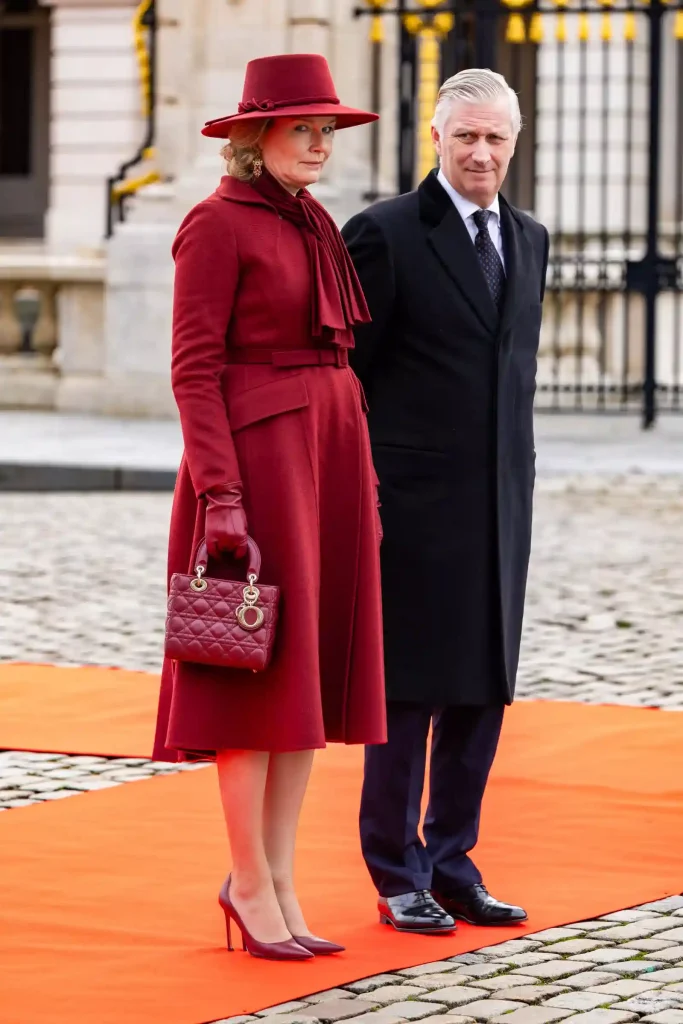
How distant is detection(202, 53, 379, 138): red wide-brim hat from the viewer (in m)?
4.13

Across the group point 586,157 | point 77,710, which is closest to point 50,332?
point 586,157

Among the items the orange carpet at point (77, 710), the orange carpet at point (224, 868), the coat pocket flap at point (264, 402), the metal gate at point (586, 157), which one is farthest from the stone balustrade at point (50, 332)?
the coat pocket flap at point (264, 402)

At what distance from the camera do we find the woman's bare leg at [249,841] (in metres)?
4.17

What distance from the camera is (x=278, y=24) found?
58.3 ft

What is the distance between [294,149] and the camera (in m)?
4.17

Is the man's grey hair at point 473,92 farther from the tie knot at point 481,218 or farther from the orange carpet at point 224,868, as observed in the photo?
the orange carpet at point 224,868

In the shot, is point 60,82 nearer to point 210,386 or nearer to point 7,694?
point 7,694

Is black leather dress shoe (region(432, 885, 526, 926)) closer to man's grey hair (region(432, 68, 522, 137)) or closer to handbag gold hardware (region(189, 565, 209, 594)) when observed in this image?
handbag gold hardware (region(189, 565, 209, 594))

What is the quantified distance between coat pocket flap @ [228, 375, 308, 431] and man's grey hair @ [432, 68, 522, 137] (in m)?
0.65

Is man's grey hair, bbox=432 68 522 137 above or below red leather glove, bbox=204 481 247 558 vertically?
above

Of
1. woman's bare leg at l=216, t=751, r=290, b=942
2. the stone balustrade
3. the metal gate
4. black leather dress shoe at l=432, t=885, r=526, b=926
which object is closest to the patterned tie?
woman's bare leg at l=216, t=751, r=290, b=942

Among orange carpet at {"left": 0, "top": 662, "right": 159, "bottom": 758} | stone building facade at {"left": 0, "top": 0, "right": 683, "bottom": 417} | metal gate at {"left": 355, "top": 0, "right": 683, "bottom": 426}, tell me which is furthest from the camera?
stone building facade at {"left": 0, "top": 0, "right": 683, "bottom": 417}

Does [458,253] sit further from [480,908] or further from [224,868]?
[224,868]

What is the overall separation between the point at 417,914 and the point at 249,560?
0.81 meters
